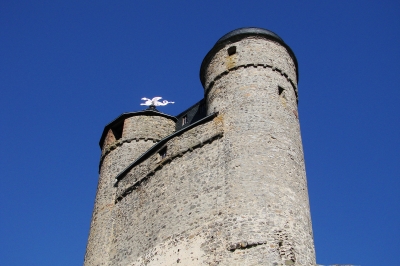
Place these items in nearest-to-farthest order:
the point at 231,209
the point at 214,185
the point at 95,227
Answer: the point at 231,209 < the point at 214,185 < the point at 95,227

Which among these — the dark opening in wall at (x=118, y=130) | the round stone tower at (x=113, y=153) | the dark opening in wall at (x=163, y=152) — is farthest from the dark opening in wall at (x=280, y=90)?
the dark opening in wall at (x=118, y=130)

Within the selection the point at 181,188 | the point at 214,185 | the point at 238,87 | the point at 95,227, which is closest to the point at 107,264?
the point at 95,227

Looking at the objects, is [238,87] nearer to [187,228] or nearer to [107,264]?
[187,228]

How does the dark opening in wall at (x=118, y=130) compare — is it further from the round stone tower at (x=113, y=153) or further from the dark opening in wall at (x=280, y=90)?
the dark opening in wall at (x=280, y=90)

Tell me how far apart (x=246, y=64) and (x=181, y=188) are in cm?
523

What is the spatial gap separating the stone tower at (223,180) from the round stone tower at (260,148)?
35 mm

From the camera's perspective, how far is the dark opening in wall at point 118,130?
23578mm

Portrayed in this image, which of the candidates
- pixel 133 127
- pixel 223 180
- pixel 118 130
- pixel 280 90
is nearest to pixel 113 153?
pixel 133 127

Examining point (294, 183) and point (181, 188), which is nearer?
point (294, 183)

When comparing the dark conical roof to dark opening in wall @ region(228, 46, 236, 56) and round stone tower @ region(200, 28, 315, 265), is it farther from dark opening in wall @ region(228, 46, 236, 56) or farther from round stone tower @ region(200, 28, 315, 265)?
dark opening in wall @ region(228, 46, 236, 56)

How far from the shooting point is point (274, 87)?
60.2 feet

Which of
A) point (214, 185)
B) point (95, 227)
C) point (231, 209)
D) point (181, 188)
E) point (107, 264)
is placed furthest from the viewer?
point (95, 227)

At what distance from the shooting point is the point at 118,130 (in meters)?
23.9

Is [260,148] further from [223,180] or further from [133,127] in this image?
[133,127]
